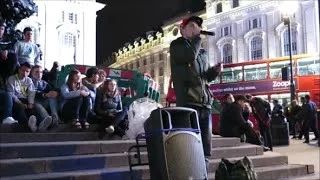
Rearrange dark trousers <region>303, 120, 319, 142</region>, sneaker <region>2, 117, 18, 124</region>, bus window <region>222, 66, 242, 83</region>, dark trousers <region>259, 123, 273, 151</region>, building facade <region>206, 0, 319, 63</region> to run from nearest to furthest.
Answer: sneaker <region>2, 117, 18, 124</region>
dark trousers <region>259, 123, 273, 151</region>
dark trousers <region>303, 120, 319, 142</region>
bus window <region>222, 66, 242, 83</region>
building facade <region>206, 0, 319, 63</region>

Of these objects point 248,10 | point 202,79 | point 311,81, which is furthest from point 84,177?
point 248,10

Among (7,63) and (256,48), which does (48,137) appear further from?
(256,48)

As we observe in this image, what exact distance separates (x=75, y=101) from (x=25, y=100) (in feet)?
2.79

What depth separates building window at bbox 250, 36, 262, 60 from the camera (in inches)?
1929

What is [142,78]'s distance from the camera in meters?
12.0

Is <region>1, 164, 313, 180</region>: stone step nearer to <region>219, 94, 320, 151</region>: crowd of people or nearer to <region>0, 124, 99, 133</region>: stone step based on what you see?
<region>0, 124, 99, 133</region>: stone step

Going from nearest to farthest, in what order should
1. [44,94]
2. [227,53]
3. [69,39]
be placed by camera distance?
[44,94]
[69,39]
[227,53]

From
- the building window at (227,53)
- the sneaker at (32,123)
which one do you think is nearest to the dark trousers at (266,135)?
the sneaker at (32,123)

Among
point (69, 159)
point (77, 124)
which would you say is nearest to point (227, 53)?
point (77, 124)

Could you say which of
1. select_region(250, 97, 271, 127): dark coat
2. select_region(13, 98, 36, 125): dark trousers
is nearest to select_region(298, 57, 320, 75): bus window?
select_region(250, 97, 271, 127): dark coat

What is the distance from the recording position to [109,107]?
26.3 feet

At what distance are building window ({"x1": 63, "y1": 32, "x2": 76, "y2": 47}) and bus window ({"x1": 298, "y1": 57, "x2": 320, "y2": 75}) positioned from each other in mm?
33334

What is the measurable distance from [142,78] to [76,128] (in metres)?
4.71

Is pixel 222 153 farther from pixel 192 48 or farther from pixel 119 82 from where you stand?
pixel 119 82
